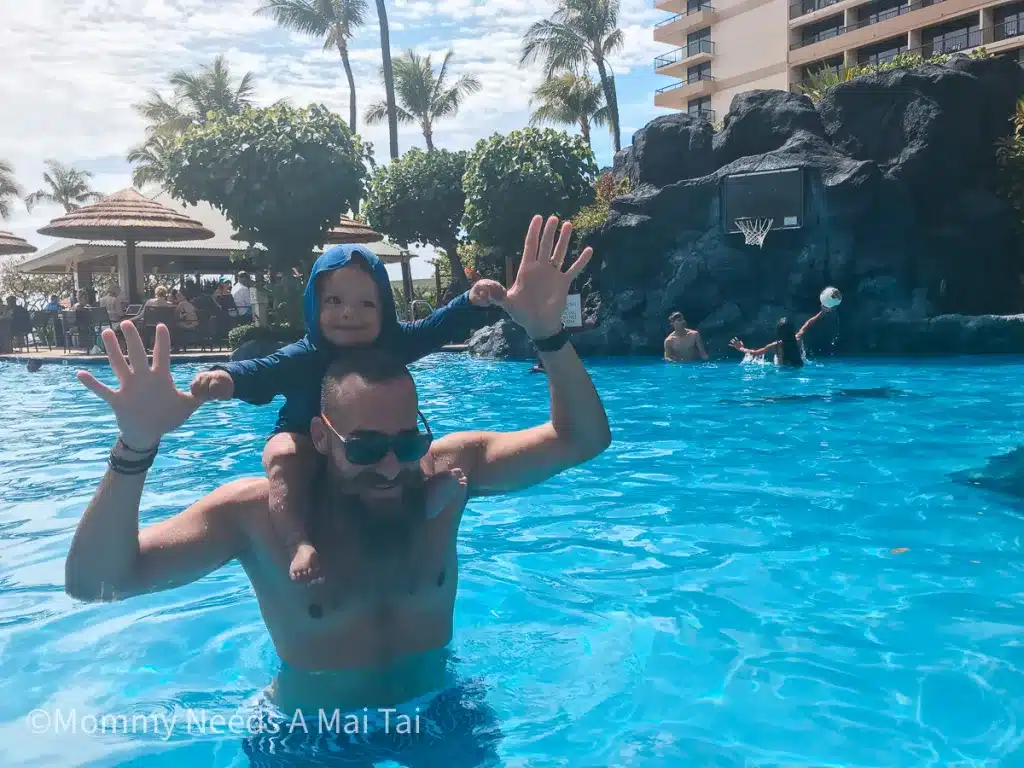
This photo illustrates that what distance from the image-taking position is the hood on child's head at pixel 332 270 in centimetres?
235

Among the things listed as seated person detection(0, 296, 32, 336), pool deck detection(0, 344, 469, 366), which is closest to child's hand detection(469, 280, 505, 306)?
pool deck detection(0, 344, 469, 366)

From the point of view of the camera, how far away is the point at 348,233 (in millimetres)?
21375

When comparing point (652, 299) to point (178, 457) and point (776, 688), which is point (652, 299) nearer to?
point (178, 457)

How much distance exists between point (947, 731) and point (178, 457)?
7091mm

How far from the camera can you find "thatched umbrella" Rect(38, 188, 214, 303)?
17031 mm

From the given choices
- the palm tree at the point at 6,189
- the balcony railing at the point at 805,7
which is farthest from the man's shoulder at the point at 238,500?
the palm tree at the point at 6,189

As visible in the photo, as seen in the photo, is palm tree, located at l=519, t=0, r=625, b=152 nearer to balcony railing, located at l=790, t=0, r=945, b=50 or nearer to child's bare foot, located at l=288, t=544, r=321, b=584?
balcony railing, located at l=790, t=0, r=945, b=50

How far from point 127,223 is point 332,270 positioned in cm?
1668

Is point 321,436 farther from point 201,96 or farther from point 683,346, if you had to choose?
point 201,96

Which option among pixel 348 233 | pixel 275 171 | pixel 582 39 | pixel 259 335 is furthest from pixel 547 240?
pixel 582 39

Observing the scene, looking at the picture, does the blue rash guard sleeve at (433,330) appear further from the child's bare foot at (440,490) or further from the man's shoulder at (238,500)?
the man's shoulder at (238,500)

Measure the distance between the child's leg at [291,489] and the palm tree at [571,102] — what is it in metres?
42.9

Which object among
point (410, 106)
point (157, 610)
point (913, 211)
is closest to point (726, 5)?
point (410, 106)

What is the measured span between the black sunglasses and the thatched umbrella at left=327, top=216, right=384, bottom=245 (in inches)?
757
